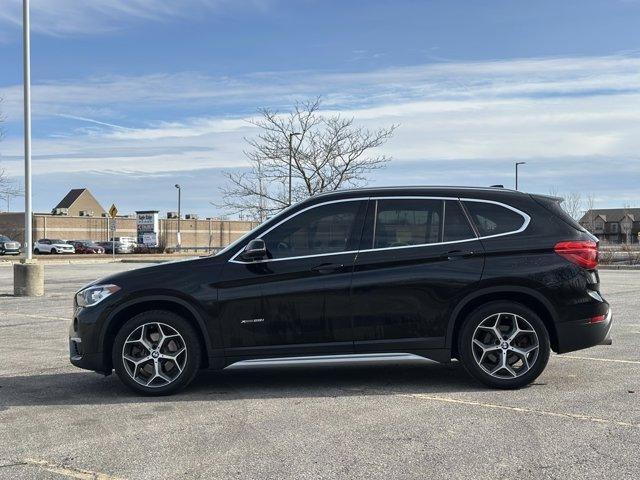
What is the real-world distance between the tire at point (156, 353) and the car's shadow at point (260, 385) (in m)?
0.14

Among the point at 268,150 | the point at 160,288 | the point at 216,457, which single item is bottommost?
the point at 216,457

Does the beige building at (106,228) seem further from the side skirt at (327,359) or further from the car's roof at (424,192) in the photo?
the side skirt at (327,359)

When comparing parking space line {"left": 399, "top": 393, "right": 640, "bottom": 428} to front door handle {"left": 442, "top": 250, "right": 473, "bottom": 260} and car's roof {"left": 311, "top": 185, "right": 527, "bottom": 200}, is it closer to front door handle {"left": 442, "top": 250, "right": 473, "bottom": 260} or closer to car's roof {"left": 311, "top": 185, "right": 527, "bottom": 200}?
front door handle {"left": 442, "top": 250, "right": 473, "bottom": 260}

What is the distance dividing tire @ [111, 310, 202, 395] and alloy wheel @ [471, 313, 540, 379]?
2504mm

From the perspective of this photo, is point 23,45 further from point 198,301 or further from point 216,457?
point 216,457

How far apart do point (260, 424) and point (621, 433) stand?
2.58 meters

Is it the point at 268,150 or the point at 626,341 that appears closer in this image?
the point at 626,341

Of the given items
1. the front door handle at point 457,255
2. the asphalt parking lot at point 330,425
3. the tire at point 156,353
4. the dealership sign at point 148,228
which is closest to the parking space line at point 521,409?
the asphalt parking lot at point 330,425

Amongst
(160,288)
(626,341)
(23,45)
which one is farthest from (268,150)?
(160,288)

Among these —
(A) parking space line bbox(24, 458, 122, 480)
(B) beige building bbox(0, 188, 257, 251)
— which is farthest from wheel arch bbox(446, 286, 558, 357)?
(B) beige building bbox(0, 188, 257, 251)

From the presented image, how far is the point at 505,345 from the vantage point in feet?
20.5

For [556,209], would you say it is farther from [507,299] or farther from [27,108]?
[27,108]

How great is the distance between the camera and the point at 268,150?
32.1m

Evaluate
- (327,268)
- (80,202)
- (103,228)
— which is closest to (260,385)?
(327,268)
